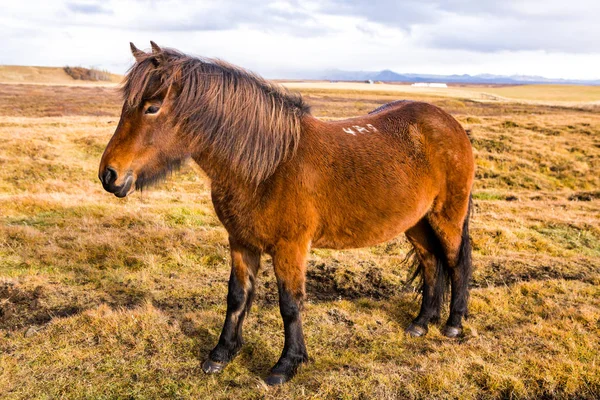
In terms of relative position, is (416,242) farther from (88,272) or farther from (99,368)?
(88,272)

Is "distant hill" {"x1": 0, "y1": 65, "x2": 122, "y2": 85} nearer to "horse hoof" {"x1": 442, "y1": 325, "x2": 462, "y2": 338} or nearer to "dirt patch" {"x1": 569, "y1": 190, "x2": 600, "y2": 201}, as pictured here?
"dirt patch" {"x1": 569, "y1": 190, "x2": 600, "y2": 201}

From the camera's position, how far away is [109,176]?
3.35m

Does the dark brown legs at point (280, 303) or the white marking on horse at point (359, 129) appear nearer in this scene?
the dark brown legs at point (280, 303)

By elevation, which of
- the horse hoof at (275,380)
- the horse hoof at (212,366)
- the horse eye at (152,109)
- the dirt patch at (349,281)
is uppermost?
the horse eye at (152,109)

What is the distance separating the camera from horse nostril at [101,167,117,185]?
3.35 metres

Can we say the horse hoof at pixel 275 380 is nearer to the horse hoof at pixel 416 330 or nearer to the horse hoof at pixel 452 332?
the horse hoof at pixel 416 330

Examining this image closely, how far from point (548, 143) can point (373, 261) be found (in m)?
16.3

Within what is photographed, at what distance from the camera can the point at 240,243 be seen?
164 inches

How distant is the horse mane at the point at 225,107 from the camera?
347 cm

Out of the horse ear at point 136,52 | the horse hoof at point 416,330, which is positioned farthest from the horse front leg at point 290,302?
the horse ear at point 136,52

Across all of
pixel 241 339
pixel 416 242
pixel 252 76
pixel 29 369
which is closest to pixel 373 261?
pixel 416 242

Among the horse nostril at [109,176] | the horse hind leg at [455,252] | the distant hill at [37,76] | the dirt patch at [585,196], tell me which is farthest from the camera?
the distant hill at [37,76]

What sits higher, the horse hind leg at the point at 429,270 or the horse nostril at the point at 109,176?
the horse nostril at the point at 109,176

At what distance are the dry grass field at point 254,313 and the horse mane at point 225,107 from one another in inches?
20.4
